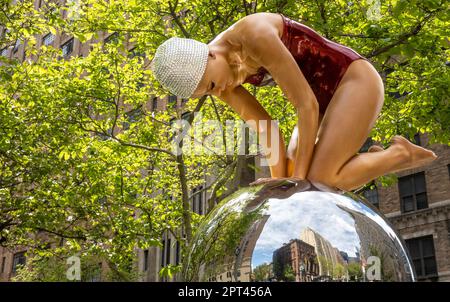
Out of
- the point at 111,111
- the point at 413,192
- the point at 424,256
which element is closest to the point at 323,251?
the point at 111,111

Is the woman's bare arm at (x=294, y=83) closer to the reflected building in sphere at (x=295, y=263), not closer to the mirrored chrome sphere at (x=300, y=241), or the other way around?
the mirrored chrome sphere at (x=300, y=241)

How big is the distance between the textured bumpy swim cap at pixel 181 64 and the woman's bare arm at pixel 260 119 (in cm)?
39

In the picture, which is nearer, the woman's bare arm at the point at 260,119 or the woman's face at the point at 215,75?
the woman's face at the point at 215,75

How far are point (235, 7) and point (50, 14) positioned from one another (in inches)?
130

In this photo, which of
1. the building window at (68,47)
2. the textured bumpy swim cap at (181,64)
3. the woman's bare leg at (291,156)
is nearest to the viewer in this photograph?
the textured bumpy swim cap at (181,64)

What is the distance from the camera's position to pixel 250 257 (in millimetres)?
2357

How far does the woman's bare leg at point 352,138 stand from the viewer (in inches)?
110

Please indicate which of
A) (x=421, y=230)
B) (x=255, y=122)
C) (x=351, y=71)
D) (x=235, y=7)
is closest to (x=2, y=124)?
(x=235, y=7)

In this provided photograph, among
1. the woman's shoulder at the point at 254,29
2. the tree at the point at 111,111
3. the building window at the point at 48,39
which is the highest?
the building window at the point at 48,39

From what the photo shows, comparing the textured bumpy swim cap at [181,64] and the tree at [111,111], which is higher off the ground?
the tree at [111,111]

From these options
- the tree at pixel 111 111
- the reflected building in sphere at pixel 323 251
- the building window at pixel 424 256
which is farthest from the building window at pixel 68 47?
the reflected building in sphere at pixel 323 251

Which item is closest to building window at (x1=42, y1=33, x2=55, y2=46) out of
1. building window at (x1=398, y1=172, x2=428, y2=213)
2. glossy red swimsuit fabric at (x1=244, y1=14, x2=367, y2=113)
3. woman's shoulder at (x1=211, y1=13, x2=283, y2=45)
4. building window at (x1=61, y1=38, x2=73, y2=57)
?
building window at (x1=61, y1=38, x2=73, y2=57)

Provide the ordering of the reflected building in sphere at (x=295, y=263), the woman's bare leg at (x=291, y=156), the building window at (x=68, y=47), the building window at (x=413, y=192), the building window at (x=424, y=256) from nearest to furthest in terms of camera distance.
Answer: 1. the reflected building in sphere at (x=295, y=263)
2. the woman's bare leg at (x=291, y=156)
3. the building window at (x=424, y=256)
4. the building window at (x=413, y=192)
5. the building window at (x=68, y=47)
